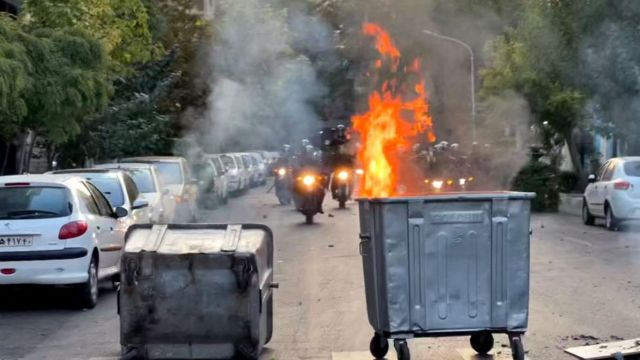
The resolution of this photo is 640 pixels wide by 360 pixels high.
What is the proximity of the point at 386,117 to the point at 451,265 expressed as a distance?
3.43 metres

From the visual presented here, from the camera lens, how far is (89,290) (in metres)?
11.3

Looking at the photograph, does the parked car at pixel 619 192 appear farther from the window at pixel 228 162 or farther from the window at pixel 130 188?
the window at pixel 228 162

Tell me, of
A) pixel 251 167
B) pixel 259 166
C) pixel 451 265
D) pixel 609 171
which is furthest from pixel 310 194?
pixel 259 166

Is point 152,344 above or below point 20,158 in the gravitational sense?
below

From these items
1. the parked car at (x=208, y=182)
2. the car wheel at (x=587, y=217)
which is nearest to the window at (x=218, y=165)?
the parked car at (x=208, y=182)

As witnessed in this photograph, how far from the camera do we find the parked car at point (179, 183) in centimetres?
2047

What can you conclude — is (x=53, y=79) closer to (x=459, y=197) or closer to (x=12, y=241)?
(x=12, y=241)

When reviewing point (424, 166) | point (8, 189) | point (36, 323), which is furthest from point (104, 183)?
A: point (424, 166)

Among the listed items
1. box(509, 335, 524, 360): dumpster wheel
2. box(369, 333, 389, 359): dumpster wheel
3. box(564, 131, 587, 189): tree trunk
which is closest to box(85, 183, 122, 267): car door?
box(369, 333, 389, 359): dumpster wheel

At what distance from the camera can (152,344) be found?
8211 millimetres

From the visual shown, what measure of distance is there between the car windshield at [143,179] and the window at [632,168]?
8813 millimetres

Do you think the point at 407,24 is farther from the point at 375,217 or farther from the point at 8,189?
the point at 375,217

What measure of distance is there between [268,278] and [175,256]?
91 centimetres

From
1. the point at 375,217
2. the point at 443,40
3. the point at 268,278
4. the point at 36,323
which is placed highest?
the point at 443,40
